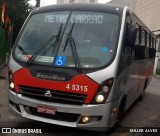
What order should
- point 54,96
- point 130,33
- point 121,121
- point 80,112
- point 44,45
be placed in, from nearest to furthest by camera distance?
point 80,112 < point 54,96 < point 44,45 < point 130,33 < point 121,121

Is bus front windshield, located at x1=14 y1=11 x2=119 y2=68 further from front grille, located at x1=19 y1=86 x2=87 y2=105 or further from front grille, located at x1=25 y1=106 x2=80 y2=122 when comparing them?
front grille, located at x1=25 y1=106 x2=80 y2=122

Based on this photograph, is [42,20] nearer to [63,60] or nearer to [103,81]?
[63,60]

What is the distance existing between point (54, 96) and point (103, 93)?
2.76 feet

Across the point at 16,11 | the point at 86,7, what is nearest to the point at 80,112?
the point at 86,7

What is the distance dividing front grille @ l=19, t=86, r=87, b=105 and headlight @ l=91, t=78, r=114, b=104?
202 mm

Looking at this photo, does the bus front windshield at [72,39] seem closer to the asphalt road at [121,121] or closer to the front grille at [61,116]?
the front grille at [61,116]

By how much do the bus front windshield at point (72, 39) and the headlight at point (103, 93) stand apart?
349 mm

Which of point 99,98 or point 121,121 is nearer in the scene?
point 99,98

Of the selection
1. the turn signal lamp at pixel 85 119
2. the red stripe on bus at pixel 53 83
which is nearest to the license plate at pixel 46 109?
the red stripe on bus at pixel 53 83

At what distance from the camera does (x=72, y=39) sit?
636cm

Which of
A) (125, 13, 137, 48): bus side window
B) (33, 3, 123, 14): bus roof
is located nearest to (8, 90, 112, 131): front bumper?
(125, 13, 137, 48): bus side window

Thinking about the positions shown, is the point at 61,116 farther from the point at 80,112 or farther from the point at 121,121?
the point at 121,121

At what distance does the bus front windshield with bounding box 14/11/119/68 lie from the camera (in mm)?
6105

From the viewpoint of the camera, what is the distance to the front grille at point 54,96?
5.80m
